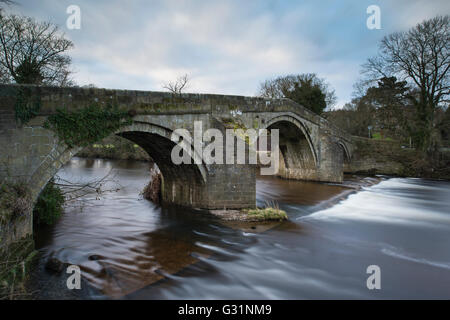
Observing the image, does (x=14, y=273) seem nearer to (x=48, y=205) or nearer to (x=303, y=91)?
(x=48, y=205)

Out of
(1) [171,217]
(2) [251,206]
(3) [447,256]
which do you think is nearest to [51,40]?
(1) [171,217]

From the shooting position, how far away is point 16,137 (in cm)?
638

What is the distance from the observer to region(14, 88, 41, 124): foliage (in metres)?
6.35

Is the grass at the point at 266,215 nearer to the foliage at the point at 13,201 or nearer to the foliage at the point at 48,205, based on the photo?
the foliage at the point at 48,205

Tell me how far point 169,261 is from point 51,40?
51.8ft

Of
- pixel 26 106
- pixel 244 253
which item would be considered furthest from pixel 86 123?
pixel 244 253

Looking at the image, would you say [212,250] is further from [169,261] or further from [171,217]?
[171,217]

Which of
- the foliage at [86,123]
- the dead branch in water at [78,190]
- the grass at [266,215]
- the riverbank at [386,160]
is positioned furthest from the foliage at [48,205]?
the riverbank at [386,160]

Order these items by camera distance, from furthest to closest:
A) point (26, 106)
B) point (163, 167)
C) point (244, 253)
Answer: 1. point (163, 167)
2. point (244, 253)
3. point (26, 106)

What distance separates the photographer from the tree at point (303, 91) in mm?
27812

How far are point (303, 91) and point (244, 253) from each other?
23.9m

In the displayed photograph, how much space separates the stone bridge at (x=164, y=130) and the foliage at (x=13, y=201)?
0.26 metres

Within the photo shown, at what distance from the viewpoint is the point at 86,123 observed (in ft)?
23.7

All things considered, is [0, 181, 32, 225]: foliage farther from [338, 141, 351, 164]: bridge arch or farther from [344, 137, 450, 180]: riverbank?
[344, 137, 450, 180]: riverbank
